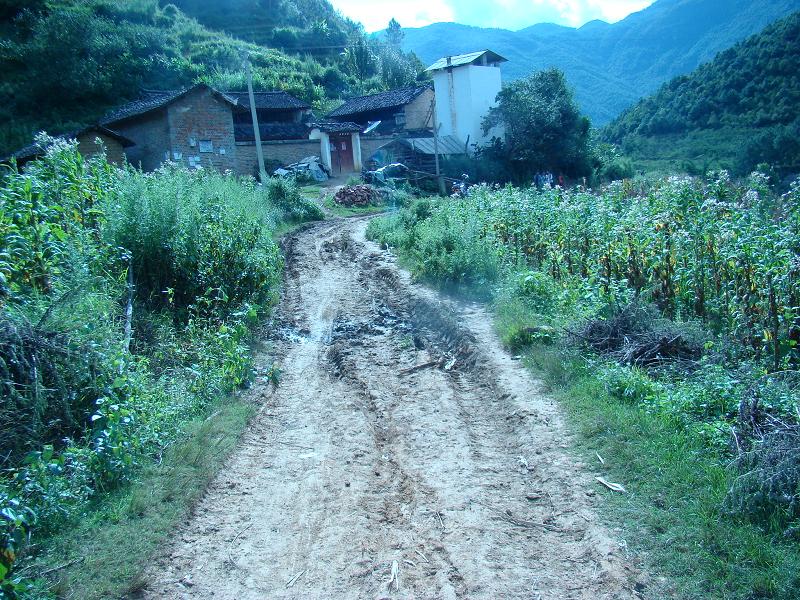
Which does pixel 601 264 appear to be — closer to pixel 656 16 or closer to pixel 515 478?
pixel 515 478

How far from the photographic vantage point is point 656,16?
85438 mm

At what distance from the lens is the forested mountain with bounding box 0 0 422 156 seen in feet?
137

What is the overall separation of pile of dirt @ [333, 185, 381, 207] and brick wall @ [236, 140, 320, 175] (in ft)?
34.5

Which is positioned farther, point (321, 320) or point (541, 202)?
point (541, 202)

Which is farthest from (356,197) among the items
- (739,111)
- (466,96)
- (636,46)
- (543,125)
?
(636,46)

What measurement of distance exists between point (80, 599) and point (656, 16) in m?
99.1

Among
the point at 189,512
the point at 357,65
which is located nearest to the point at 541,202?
the point at 189,512

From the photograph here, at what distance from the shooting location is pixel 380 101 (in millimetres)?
44594

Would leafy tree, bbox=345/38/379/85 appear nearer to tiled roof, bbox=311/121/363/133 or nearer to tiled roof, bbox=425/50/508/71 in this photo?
tiled roof, bbox=425/50/508/71

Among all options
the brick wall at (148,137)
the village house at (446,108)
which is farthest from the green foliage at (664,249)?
the village house at (446,108)

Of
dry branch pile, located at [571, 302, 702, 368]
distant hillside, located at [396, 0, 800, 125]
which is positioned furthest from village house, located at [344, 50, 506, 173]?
dry branch pile, located at [571, 302, 702, 368]

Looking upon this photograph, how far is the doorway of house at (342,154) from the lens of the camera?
39219 mm

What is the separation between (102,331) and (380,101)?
41.4 meters

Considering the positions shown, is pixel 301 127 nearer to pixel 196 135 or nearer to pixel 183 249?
pixel 196 135
